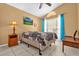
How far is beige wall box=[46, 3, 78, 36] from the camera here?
2.03 m

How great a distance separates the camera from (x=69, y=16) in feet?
6.76

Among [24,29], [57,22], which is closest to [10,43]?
[24,29]

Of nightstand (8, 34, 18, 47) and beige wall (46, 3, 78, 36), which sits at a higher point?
beige wall (46, 3, 78, 36)

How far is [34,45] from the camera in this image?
247 cm

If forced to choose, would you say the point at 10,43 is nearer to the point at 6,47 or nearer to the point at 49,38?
the point at 6,47

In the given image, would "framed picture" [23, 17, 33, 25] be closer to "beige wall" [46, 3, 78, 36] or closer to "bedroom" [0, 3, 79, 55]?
"bedroom" [0, 3, 79, 55]

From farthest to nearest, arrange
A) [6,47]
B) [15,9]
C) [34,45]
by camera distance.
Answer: [34,45] → [6,47] → [15,9]

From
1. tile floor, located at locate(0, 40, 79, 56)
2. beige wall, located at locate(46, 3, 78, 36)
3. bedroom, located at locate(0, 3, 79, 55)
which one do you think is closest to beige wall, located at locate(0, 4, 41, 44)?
bedroom, located at locate(0, 3, 79, 55)

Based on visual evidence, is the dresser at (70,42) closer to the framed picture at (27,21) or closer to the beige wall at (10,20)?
the beige wall at (10,20)

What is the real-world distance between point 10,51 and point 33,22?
48.7 inches

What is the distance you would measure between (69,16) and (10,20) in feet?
5.89

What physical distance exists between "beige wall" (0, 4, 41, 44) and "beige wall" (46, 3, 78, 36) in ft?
2.70

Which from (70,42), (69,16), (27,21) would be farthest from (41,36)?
(69,16)

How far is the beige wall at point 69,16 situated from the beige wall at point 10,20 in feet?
2.70
